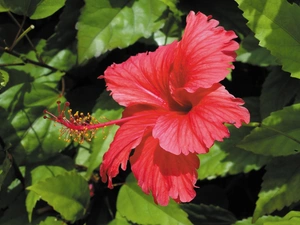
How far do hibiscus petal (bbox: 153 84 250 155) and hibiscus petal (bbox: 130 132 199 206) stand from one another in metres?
0.04

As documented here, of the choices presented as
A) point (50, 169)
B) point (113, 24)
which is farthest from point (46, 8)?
point (50, 169)

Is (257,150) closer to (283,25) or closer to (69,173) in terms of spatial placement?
(283,25)

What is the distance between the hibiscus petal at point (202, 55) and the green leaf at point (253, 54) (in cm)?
27

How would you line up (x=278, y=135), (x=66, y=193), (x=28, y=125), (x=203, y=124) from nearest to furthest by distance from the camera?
(x=203, y=124) < (x=278, y=135) < (x=66, y=193) < (x=28, y=125)

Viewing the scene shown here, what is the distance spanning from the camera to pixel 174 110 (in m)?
1.15

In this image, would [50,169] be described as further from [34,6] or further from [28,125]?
[34,6]

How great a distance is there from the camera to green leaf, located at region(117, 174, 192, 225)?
49.5 inches

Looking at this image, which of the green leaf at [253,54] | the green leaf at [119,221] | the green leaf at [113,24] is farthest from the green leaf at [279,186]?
the green leaf at [113,24]

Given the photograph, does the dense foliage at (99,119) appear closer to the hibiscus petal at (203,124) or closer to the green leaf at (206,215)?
the green leaf at (206,215)

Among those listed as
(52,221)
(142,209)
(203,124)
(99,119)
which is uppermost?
(203,124)

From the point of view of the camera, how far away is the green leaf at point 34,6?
53.1 inches

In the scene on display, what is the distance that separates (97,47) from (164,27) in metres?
0.22

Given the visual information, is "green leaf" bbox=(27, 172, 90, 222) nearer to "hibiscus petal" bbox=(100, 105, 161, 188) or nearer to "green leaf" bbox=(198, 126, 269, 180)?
"hibiscus petal" bbox=(100, 105, 161, 188)

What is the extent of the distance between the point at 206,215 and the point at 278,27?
55 centimetres
